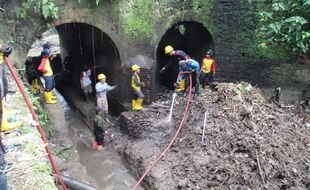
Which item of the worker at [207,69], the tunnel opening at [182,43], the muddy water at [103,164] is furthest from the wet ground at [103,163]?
the tunnel opening at [182,43]

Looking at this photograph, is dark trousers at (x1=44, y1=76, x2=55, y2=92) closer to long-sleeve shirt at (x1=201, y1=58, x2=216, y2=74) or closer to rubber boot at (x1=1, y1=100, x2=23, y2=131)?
rubber boot at (x1=1, y1=100, x2=23, y2=131)

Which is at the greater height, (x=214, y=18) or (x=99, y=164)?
(x=214, y=18)

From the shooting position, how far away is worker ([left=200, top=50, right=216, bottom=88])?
11152 mm

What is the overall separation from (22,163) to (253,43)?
9666 millimetres

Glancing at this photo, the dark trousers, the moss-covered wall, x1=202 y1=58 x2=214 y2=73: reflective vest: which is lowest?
the dark trousers

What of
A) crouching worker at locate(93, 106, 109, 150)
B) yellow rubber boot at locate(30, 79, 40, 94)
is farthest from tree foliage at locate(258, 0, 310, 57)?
yellow rubber boot at locate(30, 79, 40, 94)

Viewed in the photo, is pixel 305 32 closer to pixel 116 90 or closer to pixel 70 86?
pixel 116 90

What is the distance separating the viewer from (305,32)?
1116 cm

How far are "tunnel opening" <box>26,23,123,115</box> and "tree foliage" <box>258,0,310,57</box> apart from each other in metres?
5.09

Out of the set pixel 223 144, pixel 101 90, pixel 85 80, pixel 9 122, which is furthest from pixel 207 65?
pixel 9 122

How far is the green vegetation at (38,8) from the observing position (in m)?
9.48

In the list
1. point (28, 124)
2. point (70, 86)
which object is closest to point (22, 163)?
point (28, 124)

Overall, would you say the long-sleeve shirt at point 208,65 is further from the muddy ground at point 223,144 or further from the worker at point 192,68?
the muddy ground at point 223,144

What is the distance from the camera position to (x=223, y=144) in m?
8.30
